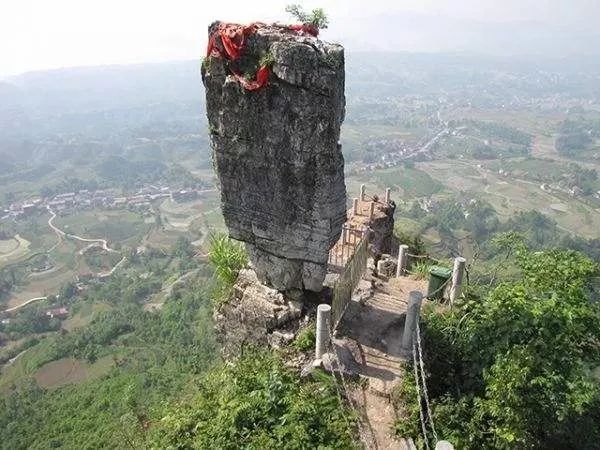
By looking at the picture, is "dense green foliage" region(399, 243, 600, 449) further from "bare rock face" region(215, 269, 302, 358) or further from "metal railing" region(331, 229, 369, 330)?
"bare rock face" region(215, 269, 302, 358)

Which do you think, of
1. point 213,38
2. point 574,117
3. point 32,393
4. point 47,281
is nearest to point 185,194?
point 47,281

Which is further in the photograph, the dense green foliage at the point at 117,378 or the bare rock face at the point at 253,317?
the dense green foliage at the point at 117,378

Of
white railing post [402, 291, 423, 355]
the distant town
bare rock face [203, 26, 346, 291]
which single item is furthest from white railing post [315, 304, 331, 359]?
the distant town

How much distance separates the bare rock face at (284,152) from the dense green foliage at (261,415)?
218 centimetres

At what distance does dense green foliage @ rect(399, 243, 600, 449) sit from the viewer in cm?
713

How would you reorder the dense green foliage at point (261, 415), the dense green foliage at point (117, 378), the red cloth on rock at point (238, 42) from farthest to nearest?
the dense green foliage at point (117, 378)
the red cloth on rock at point (238, 42)
the dense green foliage at point (261, 415)

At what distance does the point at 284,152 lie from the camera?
9.33 meters

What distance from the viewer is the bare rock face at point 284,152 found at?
8.66 metres

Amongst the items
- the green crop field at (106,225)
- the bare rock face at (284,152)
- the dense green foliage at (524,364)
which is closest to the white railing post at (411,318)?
the dense green foliage at (524,364)

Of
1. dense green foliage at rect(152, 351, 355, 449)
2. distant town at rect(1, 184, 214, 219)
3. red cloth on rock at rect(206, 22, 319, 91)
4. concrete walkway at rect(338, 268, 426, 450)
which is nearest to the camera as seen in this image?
dense green foliage at rect(152, 351, 355, 449)

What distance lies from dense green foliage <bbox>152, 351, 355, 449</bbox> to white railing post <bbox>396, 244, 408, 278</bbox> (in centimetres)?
482

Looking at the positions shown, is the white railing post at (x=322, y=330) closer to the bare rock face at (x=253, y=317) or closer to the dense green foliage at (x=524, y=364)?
the bare rock face at (x=253, y=317)

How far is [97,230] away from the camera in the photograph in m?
106

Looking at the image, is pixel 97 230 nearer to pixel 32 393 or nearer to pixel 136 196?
pixel 136 196
